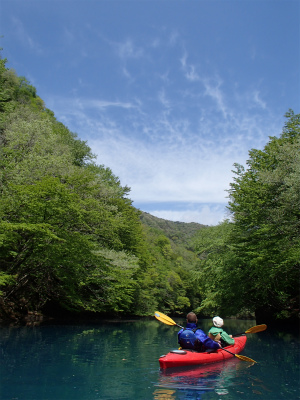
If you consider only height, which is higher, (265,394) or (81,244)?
(81,244)

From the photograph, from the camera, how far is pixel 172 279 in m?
49.7

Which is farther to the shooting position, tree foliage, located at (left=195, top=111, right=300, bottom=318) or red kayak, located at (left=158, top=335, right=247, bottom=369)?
tree foliage, located at (left=195, top=111, right=300, bottom=318)

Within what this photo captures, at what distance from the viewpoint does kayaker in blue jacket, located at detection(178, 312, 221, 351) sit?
343 inches

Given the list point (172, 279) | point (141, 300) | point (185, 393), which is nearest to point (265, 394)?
point (185, 393)

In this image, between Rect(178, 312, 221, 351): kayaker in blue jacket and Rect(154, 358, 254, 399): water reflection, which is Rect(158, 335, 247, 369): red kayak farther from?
Rect(178, 312, 221, 351): kayaker in blue jacket

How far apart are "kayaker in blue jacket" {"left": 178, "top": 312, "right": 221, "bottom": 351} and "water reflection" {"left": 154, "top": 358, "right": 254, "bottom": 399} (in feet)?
1.66

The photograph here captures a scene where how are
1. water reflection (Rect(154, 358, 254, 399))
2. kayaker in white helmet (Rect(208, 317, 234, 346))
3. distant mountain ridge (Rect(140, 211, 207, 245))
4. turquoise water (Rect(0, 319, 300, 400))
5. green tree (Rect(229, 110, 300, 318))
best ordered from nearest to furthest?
1. turquoise water (Rect(0, 319, 300, 400))
2. water reflection (Rect(154, 358, 254, 399))
3. kayaker in white helmet (Rect(208, 317, 234, 346))
4. green tree (Rect(229, 110, 300, 318))
5. distant mountain ridge (Rect(140, 211, 207, 245))

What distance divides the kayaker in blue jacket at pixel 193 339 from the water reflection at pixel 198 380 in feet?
1.66

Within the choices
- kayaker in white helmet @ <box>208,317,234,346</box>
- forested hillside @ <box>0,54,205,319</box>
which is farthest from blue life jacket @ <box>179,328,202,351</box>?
forested hillside @ <box>0,54,205,319</box>

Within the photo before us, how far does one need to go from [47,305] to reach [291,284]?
17.9m

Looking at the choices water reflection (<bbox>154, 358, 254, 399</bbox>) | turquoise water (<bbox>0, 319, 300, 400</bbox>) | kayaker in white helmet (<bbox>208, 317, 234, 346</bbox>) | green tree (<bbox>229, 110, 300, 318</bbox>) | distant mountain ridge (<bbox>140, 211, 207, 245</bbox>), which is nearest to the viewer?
turquoise water (<bbox>0, 319, 300, 400</bbox>)

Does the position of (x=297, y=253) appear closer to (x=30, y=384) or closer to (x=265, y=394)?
(x=265, y=394)

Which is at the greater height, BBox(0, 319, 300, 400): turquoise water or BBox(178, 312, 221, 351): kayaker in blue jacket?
BBox(178, 312, 221, 351): kayaker in blue jacket

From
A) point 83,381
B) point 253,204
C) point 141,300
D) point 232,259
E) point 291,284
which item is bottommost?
point 141,300
